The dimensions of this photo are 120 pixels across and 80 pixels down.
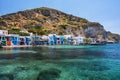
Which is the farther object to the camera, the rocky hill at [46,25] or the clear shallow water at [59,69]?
the rocky hill at [46,25]

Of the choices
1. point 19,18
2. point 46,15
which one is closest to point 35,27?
point 19,18

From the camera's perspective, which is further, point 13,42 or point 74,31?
point 74,31

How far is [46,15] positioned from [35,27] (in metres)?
43.6

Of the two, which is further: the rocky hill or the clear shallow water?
the rocky hill

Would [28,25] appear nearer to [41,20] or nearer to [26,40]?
[41,20]

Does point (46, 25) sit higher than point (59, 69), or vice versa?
point (46, 25)

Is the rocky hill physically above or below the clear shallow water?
above

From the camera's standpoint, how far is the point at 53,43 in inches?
4892

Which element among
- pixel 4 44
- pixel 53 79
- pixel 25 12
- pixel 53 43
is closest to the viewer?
pixel 53 79

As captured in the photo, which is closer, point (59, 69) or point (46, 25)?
point (59, 69)

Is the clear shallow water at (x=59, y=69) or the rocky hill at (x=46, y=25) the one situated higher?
the rocky hill at (x=46, y=25)

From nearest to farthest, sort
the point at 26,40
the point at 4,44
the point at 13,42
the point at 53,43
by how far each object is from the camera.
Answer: the point at 4,44 → the point at 13,42 → the point at 26,40 → the point at 53,43

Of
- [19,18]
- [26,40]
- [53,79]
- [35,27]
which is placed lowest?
[53,79]

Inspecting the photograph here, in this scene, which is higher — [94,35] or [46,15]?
[46,15]
